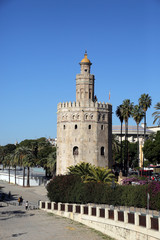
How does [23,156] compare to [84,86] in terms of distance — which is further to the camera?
[23,156]

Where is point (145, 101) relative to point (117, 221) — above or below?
above

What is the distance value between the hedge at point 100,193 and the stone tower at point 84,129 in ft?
55.8

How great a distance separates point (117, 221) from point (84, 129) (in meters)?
32.9

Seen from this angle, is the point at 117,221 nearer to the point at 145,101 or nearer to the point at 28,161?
the point at 145,101

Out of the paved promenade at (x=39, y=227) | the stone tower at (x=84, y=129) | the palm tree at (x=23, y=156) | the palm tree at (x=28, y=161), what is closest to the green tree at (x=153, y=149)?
the stone tower at (x=84, y=129)

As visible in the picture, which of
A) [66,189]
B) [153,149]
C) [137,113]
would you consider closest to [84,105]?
[137,113]

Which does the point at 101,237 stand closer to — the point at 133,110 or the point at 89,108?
the point at 89,108

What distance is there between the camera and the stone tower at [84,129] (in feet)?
209

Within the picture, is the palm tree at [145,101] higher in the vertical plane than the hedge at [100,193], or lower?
higher

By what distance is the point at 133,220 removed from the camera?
2961 centimetres

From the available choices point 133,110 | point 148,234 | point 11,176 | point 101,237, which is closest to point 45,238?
point 101,237

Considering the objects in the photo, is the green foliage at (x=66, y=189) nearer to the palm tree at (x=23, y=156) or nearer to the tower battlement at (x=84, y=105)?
the tower battlement at (x=84, y=105)

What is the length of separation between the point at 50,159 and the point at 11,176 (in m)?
19.4

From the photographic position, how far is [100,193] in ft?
131
